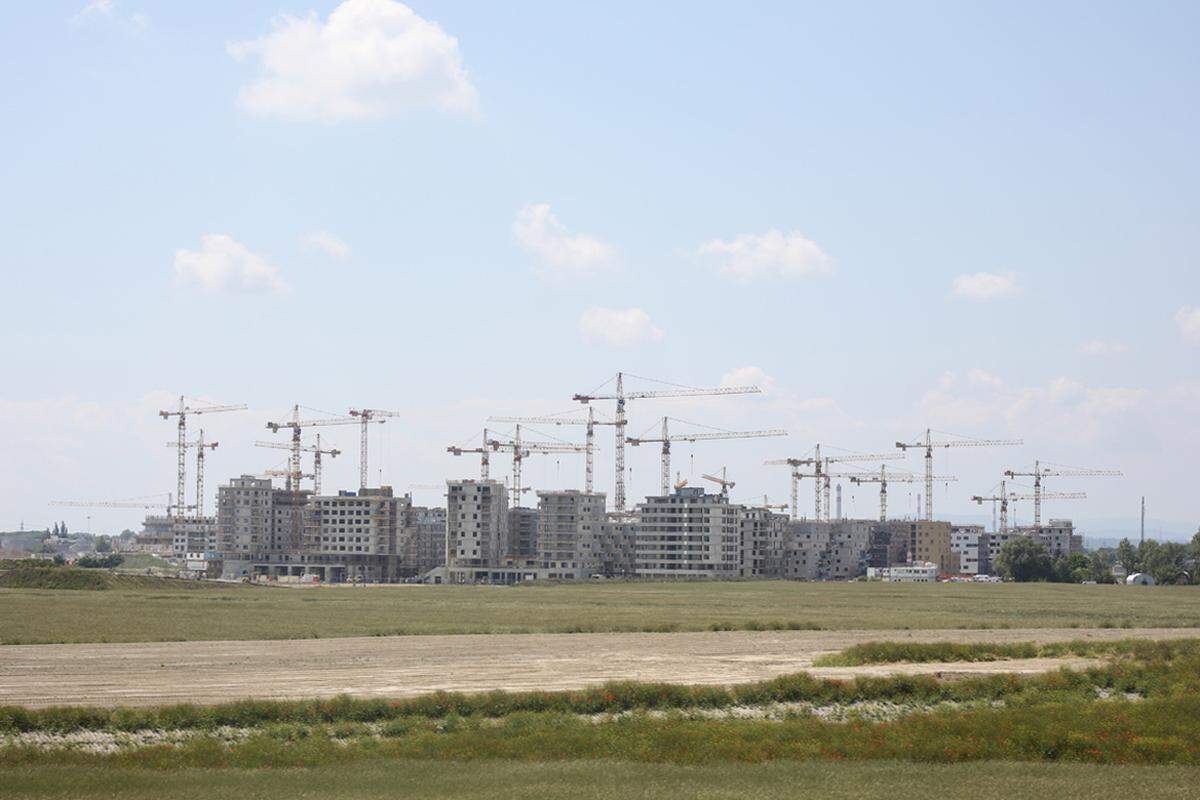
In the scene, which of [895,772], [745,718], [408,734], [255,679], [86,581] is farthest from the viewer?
[86,581]

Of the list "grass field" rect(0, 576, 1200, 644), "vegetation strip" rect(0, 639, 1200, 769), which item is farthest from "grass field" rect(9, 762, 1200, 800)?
"grass field" rect(0, 576, 1200, 644)

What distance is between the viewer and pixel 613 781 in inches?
1356

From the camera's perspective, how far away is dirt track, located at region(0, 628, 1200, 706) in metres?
52.8

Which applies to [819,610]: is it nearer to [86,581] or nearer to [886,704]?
[886,704]

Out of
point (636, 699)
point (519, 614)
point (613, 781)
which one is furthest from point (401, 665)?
point (519, 614)

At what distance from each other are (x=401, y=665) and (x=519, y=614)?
50319 mm

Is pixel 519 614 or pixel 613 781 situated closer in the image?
pixel 613 781

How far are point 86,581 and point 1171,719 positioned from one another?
456ft

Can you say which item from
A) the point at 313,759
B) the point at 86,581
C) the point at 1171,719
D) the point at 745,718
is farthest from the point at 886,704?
the point at 86,581

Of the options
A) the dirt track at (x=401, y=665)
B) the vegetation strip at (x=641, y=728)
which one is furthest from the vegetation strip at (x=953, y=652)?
the vegetation strip at (x=641, y=728)

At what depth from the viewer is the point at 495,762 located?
37.7 metres

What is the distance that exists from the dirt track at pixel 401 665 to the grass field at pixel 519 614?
781 cm

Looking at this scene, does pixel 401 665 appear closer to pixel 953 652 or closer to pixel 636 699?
pixel 636 699

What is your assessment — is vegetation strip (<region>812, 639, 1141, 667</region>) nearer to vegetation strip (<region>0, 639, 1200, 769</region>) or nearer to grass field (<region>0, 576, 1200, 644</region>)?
vegetation strip (<region>0, 639, 1200, 769</region>)
